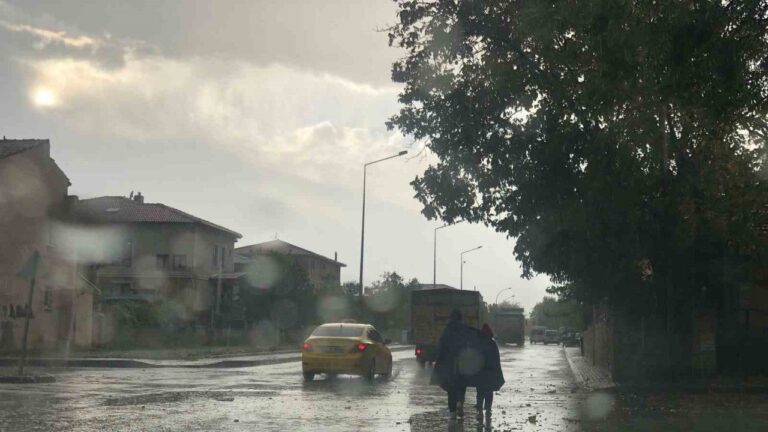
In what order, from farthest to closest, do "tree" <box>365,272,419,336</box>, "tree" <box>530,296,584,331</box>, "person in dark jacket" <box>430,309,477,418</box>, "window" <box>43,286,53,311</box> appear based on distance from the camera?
"tree" <box>365,272,419,336</box>, "tree" <box>530,296,584,331</box>, "window" <box>43,286,53,311</box>, "person in dark jacket" <box>430,309,477,418</box>

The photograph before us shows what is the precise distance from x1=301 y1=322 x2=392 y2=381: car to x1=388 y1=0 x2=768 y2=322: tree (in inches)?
150

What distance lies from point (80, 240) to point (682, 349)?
32603 millimetres

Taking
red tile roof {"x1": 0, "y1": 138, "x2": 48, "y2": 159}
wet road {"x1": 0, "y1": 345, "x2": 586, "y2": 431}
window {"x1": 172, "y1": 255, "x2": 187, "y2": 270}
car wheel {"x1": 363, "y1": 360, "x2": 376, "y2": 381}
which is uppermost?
red tile roof {"x1": 0, "y1": 138, "x2": 48, "y2": 159}

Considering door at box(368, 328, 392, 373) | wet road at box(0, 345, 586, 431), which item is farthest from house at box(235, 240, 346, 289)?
wet road at box(0, 345, 586, 431)

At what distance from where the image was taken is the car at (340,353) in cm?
2567

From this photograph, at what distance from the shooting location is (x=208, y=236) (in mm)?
85125

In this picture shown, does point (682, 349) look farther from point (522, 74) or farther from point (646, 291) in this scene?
point (522, 74)

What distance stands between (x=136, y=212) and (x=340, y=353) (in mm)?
60591

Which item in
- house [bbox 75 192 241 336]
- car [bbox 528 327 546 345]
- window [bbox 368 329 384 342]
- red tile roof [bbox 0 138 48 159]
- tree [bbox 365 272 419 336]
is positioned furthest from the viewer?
car [bbox 528 327 546 345]

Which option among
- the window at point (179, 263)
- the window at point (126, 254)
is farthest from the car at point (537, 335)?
the window at point (126, 254)

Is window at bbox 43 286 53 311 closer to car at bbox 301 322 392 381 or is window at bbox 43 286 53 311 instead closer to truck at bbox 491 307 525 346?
car at bbox 301 322 392 381

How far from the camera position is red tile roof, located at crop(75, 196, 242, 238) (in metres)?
81.2

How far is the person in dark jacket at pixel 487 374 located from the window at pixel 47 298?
3514 centimetres

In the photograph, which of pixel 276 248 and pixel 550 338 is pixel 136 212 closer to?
pixel 276 248
